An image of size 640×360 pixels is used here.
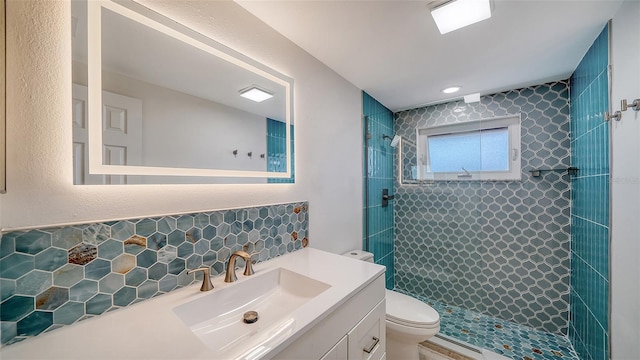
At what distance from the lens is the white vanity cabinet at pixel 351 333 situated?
0.72m

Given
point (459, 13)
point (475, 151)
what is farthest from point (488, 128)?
point (459, 13)

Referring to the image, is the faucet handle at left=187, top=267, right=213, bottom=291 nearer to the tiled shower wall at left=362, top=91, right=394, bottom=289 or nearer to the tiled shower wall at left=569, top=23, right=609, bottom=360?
the tiled shower wall at left=362, top=91, right=394, bottom=289

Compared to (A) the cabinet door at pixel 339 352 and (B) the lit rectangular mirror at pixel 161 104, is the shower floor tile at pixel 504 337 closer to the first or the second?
(A) the cabinet door at pixel 339 352

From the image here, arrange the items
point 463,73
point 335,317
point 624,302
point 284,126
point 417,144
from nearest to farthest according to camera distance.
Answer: point 335,317 < point 624,302 < point 284,126 < point 463,73 < point 417,144

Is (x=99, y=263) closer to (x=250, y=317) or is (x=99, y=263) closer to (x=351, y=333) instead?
(x=250, y=317)

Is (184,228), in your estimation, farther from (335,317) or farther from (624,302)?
(624,302)

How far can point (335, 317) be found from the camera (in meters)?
0.83

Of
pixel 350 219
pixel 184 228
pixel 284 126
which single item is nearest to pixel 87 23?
pixel 184 228

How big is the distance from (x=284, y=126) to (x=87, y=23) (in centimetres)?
83

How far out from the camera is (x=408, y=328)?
1447 millimetres

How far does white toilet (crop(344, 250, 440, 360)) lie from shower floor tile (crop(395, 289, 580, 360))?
1.97 ft

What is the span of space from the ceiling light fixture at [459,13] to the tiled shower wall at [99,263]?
1386 mm

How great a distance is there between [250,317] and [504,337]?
214cm

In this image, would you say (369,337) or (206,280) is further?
(369,337)
